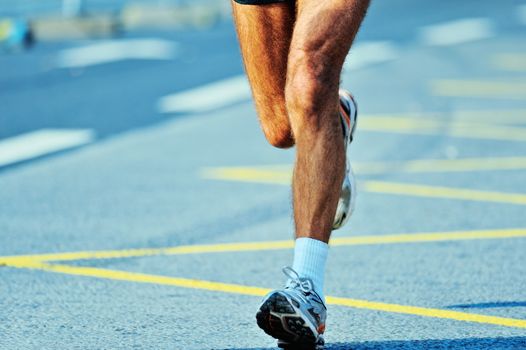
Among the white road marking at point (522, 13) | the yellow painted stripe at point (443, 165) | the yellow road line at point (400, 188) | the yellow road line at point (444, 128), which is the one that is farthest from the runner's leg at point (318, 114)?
the white road marking at point (522, 13)

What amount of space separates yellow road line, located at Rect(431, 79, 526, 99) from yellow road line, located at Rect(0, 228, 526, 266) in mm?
5808

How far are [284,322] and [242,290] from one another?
1.25 m

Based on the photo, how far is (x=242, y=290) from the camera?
5258 millimetres

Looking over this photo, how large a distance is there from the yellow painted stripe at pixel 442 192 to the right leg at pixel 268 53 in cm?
263

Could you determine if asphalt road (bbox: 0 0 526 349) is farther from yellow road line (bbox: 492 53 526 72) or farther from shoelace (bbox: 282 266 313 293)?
yellow road line (bbox: 492 53 526 72)

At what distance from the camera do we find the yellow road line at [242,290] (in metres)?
4.75

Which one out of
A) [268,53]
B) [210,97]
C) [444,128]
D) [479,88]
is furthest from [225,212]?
[479,88]

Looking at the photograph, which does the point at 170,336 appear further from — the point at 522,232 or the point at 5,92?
the point at 5,92

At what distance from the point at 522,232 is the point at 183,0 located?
14361mm

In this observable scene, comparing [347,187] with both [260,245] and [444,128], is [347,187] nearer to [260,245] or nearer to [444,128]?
[260,245]

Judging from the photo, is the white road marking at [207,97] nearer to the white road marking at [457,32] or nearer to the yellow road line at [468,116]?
the yellow road line at [468,116]

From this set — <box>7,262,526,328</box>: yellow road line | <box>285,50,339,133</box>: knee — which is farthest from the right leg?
<box>7,262,526,328</box>: yellow road line

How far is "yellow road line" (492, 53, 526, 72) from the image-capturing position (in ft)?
47.4

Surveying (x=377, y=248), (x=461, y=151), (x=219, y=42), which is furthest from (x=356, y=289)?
(x=219, y=42)
